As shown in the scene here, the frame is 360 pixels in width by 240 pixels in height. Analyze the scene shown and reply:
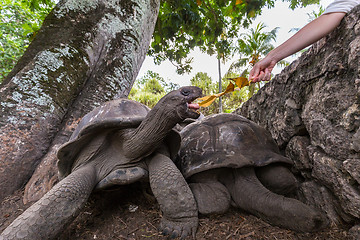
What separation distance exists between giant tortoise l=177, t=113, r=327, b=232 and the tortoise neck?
1.24ft

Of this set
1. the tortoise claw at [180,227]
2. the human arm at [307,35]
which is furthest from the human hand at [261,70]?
the tortoise claw at [180,227]

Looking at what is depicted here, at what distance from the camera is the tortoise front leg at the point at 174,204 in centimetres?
117

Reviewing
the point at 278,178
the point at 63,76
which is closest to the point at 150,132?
the point at 278,178

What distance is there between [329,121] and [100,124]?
4.98 feet

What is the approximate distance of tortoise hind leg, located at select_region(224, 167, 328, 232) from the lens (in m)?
1.10

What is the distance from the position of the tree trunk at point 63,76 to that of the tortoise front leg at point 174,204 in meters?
1.09

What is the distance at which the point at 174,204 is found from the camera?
1.21 m

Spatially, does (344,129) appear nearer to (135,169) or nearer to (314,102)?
(314,102)

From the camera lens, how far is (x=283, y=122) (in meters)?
1.66

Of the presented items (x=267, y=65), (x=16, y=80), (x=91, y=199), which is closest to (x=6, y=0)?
(x=16, y=80)

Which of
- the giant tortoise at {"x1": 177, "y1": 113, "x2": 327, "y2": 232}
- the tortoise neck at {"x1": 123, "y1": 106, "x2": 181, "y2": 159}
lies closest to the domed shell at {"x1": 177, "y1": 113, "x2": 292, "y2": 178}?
the giant tortoise at {"x1": 177, "y1": 113, "x2": 327, "y2": 232}

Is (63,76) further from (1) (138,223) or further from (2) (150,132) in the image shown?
(1) (138,223)

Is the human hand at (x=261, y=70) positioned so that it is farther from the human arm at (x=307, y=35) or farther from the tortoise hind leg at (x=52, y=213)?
the tortoise hind leg at (x=52, y=213)

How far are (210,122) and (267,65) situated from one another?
0.68m
